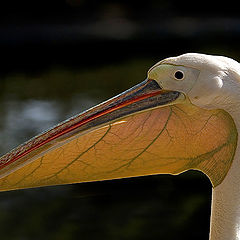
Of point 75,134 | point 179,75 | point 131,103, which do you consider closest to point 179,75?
point 179,75

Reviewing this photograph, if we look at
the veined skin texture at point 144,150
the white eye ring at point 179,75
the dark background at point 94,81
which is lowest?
the veined skin texture at point 144,150

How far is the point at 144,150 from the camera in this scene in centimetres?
132

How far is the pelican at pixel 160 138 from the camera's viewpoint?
120 centimetres

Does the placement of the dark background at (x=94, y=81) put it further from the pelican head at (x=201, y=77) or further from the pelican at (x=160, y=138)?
the pelican head at (x=201, y=77)

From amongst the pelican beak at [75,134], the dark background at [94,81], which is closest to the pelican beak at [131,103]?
the pelican beak at [75,134]

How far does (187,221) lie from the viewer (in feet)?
11.5

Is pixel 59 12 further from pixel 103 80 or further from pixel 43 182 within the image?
pixel 43 182

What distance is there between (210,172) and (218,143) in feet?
0.27

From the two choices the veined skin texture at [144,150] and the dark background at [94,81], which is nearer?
the veined skin texture at [144,150]

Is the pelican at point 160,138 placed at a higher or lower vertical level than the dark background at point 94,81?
lower

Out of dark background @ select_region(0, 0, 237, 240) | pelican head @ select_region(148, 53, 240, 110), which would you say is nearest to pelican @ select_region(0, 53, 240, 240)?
pelican head @ select_region(148, 53, 240, 110)

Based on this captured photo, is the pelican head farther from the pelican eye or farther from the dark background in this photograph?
the dark background

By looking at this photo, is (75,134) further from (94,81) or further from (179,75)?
(94,81)

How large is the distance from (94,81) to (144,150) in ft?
17.1
